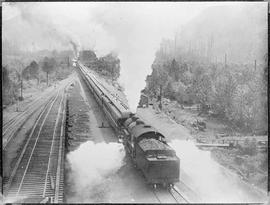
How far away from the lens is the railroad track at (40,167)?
51.0 feet

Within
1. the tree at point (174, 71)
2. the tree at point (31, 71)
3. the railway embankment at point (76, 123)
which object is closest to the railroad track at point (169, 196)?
the railway embankment at point (76, 123)

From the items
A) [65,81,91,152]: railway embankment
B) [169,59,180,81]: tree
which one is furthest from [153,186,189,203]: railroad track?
[169,59,180,81]: tree

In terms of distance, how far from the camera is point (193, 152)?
24.5 metres

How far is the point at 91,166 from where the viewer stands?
19.5 metres

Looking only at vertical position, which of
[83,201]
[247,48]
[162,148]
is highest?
[247,48]

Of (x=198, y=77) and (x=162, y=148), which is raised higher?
Answer: (x=198, y=77)

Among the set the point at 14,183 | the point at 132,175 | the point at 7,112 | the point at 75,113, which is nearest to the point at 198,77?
the point at 75,113

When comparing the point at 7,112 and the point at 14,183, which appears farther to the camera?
the point at 7,112

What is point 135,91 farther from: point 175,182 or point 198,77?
point 198,77

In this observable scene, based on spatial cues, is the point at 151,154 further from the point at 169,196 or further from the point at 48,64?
the point at 48,64

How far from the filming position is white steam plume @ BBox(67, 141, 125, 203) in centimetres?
1661

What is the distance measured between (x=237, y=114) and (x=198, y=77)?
22960 mm

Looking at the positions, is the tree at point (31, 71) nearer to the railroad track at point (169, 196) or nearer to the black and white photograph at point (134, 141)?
the black and white photograph at point (134, 141)

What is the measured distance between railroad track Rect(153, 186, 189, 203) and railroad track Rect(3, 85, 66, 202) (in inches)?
177
